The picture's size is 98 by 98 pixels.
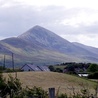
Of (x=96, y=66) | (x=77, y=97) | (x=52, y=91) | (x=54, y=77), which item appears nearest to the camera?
(x=52, y=91)

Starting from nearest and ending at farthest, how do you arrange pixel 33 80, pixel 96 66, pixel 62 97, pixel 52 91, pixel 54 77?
1. pixel 52 91
2. pixel 62 97
3. pixel 33 80
4. pixel 54 77
5. pixel 96 66

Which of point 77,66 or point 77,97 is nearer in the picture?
point 77,97

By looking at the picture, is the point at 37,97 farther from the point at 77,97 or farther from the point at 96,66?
the point at 96,66

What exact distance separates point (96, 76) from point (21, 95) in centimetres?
8419

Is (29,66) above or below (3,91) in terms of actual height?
above

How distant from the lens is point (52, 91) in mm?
11688

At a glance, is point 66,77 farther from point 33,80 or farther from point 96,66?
point 96,66

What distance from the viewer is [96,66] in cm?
13100

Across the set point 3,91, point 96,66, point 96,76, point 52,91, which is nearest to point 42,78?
point 96,76

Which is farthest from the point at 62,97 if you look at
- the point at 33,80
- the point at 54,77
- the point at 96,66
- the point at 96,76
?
the point at 96,66

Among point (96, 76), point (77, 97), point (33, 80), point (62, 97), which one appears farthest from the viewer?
point (96, 76)

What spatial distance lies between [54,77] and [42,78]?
356 cm

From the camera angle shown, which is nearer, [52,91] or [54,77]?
[52,91]

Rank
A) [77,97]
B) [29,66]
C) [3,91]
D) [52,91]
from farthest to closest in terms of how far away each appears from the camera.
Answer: [29,66] → [3,91] → [77,97] → [52,91]
